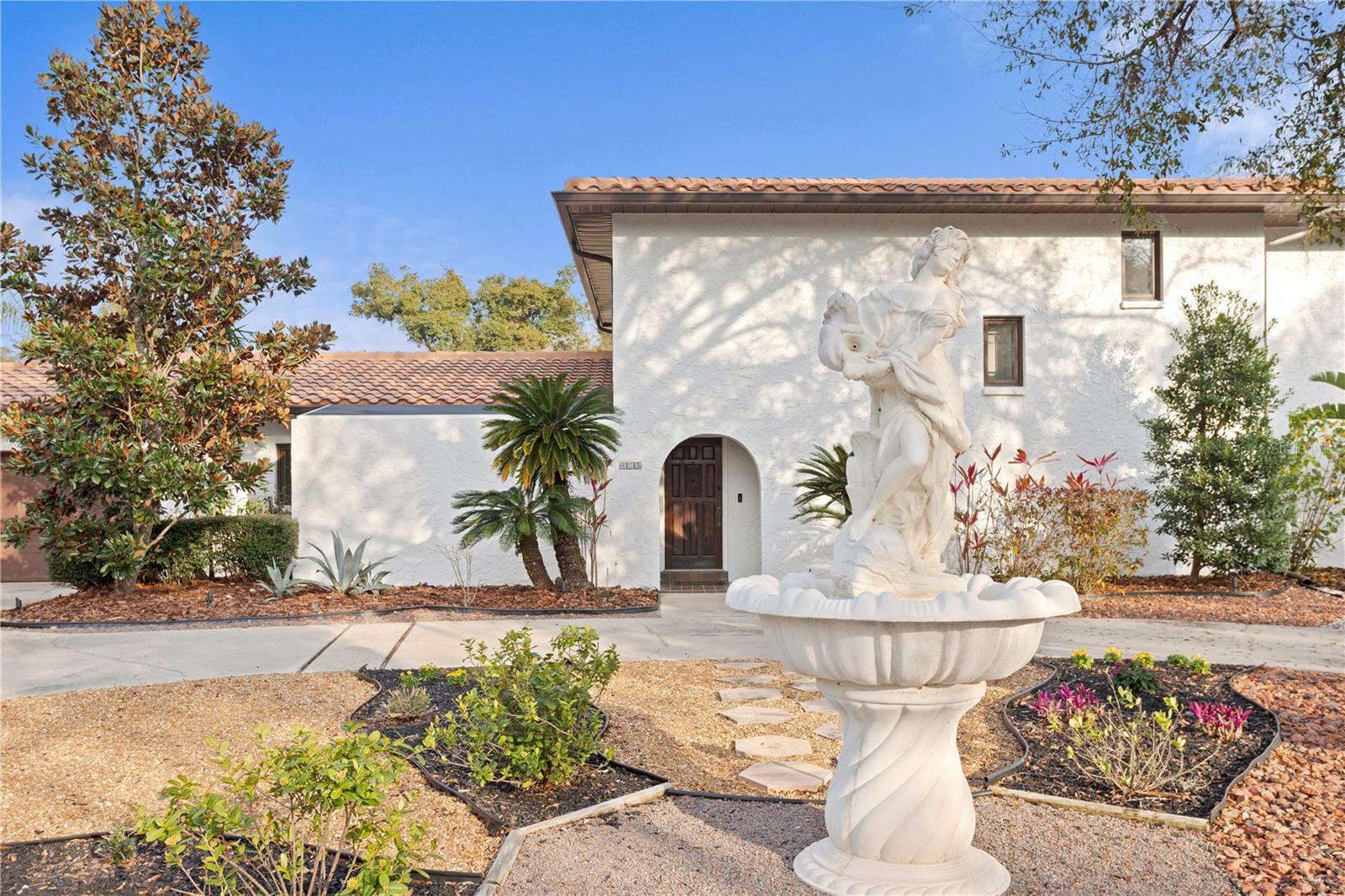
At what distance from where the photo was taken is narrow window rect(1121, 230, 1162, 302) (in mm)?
14281

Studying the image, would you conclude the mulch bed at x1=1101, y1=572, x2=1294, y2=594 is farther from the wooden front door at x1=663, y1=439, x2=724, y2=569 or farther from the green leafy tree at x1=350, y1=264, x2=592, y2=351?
the green leafy tree at x1=350, y1=264, x2=592, y2=351

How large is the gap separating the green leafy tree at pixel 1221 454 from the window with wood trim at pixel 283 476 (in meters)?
13.3

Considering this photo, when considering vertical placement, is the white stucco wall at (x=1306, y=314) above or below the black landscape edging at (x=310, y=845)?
above

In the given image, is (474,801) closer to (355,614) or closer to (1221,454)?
(355,614)

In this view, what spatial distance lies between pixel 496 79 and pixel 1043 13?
19.8ft

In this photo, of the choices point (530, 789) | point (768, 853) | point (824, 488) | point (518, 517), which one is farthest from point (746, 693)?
point (824, 488)

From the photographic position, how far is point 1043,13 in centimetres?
930

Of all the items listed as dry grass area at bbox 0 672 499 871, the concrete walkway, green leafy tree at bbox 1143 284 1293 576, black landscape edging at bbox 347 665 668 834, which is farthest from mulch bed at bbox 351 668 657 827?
green leafy tree at bbox 1143 284 1293 576

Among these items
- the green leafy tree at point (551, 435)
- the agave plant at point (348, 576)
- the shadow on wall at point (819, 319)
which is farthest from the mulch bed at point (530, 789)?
the shadow on wall at point (819, 319)

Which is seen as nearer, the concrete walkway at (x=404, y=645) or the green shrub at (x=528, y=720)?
the green shrub at (x=528, y=720)

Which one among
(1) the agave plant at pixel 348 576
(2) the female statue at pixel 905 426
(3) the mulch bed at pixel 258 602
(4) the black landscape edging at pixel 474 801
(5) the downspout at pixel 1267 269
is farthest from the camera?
(5) the downspout at pixel 1267 269

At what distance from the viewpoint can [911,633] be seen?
3.31m

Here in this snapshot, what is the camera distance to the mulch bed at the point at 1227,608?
414 inches

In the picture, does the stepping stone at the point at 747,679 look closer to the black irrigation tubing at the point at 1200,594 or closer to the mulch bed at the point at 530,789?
the mulch bed at the point at 530,789
